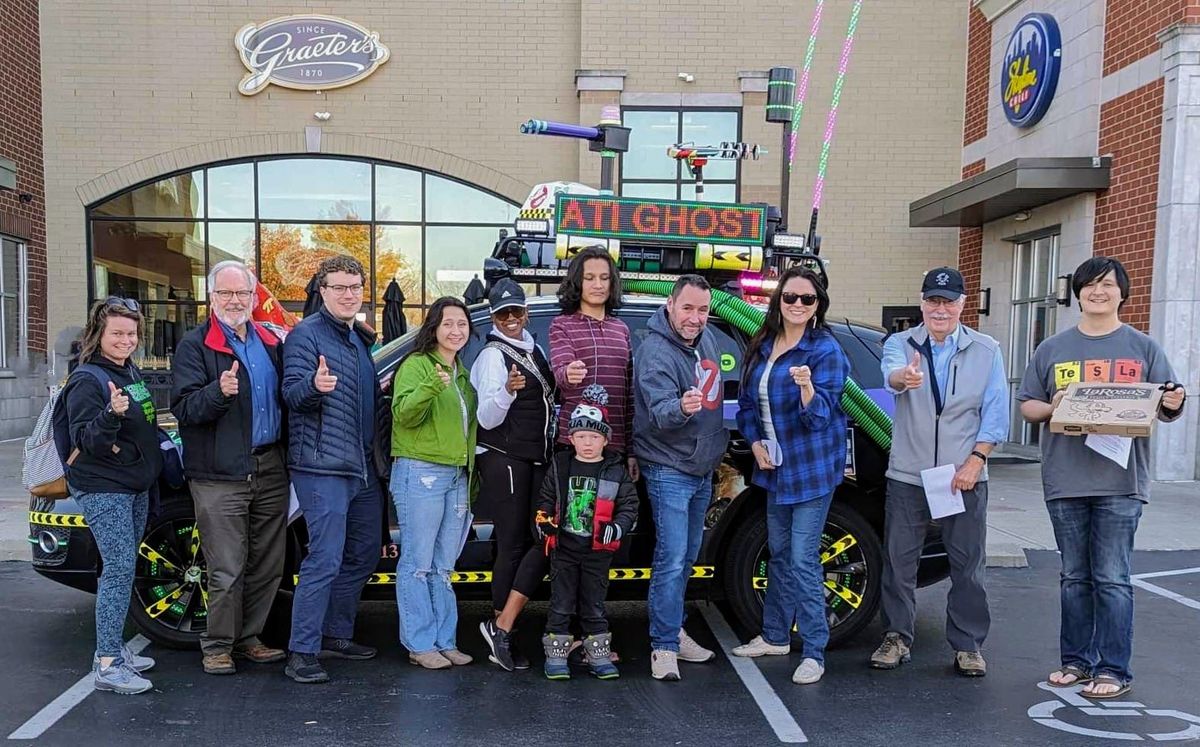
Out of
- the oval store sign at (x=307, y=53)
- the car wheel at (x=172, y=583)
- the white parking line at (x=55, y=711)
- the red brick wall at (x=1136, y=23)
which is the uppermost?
the oval store sign at (x=307, y=53)

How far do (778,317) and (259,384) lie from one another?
237cm

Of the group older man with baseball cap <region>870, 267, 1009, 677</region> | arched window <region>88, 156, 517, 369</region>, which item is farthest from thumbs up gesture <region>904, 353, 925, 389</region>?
arched window <region>88, 156, 517, 369</region>

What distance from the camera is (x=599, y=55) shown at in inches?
538

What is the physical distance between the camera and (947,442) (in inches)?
167

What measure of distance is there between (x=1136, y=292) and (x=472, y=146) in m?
9.13

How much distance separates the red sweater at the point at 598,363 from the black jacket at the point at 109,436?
179 centimetres

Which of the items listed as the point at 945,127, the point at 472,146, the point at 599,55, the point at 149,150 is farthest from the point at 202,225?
the point at 945,127

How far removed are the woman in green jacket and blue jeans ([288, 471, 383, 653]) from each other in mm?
149

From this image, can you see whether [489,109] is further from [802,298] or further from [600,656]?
[600,656]

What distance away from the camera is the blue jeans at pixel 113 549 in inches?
155

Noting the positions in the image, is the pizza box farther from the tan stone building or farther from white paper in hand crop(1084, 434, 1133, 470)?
the tan stone building

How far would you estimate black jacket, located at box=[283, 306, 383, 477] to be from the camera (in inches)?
160

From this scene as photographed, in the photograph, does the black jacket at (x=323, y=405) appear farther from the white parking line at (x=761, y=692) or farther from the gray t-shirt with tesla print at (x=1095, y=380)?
the gray t-shirt with tesla print at (x=1095, y=380)

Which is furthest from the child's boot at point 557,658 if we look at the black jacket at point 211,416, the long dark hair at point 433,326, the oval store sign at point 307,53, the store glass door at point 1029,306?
the oval store sign at point 307,53
